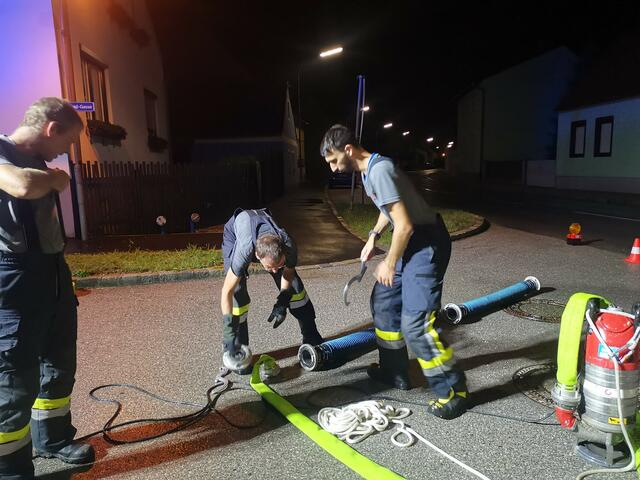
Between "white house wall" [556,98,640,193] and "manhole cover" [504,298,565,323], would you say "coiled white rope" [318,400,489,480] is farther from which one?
"white house wall" [556,98,640,193]

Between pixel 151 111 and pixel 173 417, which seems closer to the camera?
pixel 173 417

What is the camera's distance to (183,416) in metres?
3.44

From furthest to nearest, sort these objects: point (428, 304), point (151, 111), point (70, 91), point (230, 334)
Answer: point (151, 111), point (70, 91), point (230, 334), point (428, 304)

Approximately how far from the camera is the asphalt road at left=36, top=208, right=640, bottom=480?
113 inches

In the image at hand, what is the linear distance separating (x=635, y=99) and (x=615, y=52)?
20.4 feet

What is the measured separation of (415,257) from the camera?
3334mm

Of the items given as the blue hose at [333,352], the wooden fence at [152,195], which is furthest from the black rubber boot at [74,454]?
the wooden fence at [152,195]

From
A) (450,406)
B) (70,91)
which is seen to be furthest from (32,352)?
(70,91)

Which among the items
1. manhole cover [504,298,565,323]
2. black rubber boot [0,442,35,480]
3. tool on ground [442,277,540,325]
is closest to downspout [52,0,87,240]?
tool on ground [442,277,540,325]

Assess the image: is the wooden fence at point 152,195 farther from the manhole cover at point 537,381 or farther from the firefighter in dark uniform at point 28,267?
the manhole cover at point 537,381

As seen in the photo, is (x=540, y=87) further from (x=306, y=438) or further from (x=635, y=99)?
(x=306, y=438)

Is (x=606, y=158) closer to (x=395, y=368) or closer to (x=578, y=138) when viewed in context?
(x=578, y=138)

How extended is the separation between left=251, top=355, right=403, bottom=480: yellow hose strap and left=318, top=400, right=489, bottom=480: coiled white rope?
3.5 inches

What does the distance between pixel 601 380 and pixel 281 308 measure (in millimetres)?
2256
